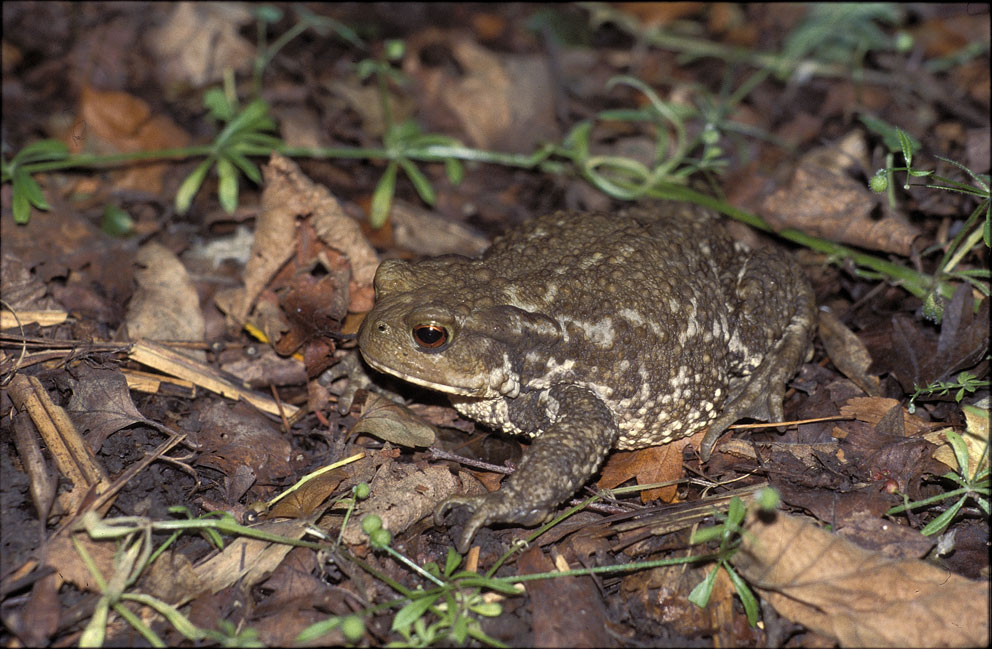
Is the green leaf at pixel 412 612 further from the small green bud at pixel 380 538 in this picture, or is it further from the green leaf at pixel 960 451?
the green leaf at pixel 960 451

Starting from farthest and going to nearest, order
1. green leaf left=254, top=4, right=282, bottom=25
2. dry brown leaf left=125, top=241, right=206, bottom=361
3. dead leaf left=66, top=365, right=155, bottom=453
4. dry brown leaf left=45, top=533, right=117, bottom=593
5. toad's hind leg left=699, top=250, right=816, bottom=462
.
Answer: green leaf left=254, top=4, right=282, bottom=25 < dry brown leaf left=125, top=241, right=206, bottom=361 < toad's hind leg left=699, top=250, right=816, bottom=462 < dead leaf left=66, top=365, right=155, bottom=453 < dry brown leaf left=45, top=533, right=117, bottom=593

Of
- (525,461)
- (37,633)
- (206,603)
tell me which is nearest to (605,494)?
(525,461)

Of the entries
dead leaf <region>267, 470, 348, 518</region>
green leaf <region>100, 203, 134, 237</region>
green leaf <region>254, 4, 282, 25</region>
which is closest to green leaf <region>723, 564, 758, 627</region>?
dead leaf <region>267, 470, 348, 518</region>

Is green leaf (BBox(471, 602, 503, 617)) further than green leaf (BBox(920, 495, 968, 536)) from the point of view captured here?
No

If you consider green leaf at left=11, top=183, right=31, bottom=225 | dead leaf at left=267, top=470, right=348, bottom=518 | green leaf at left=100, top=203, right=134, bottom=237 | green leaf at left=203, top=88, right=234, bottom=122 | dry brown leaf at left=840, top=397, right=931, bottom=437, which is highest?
green leaf at left=203, top=88, right=234, bottom=122

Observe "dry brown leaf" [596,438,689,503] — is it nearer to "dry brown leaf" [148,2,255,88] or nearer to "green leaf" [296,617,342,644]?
"green leaf" [296,617,342,644]

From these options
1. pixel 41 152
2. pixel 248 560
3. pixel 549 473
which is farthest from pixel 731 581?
pixel 41 152

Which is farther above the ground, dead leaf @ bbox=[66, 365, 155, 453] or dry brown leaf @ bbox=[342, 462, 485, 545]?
dead leaf @ bbox=[66, 365, 155, 453]
